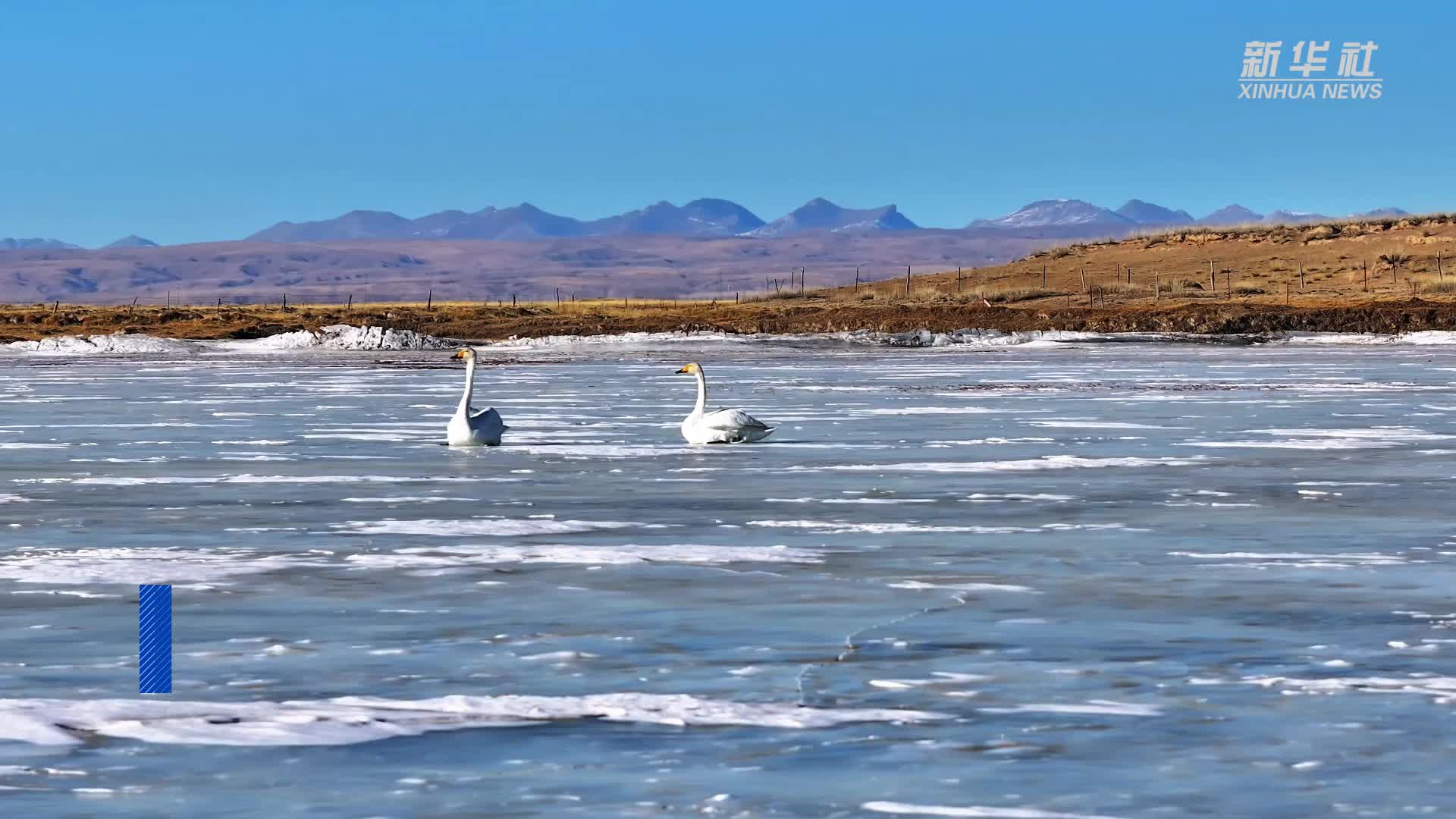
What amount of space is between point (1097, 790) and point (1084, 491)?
9713 mm

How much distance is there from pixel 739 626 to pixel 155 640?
317 centimetres

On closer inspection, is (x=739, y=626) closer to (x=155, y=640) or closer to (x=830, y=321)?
(x=155, y=640)

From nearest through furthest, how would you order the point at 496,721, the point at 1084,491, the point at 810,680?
1. the point at 496,721
2. the point at 810,680
3. the point at 1084,491

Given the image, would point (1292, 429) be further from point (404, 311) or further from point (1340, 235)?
point (1340, 235)

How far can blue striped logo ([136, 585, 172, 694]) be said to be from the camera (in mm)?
6973

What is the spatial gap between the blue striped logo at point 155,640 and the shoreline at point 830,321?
215ft

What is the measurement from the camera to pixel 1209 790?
660 cm

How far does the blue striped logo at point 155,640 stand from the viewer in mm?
6973

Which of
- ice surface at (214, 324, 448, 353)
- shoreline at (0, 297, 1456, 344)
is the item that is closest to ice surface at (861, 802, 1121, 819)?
ice surface at (214, 324, 448, 353)

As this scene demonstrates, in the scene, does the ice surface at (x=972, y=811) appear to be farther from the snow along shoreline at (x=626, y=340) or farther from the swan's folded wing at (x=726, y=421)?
the snow along shoreline at (x=626, y=340)

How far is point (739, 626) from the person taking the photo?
976cm

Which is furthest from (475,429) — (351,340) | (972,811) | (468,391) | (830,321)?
(830,321)

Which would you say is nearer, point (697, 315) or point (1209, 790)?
point (1209, 790)

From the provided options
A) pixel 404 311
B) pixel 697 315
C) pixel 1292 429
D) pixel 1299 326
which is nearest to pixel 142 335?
pixel 697 315
